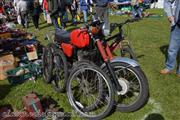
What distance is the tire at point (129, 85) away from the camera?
173 inches

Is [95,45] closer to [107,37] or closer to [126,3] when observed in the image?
[107,37]

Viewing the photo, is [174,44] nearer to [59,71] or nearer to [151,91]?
[151,91]

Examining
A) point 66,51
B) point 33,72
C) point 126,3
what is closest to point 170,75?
point 66,51

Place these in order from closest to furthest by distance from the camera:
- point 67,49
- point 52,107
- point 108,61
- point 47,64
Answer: point 108,61, point 52,107, point 67,49, point 47,64

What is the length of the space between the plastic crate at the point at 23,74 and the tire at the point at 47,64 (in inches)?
Result: 19.1

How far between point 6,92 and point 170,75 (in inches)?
158

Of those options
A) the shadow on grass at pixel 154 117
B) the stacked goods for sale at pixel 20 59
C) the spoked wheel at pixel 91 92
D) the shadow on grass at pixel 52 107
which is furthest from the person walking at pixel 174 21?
the stacked goods for sale at pixel 20 59

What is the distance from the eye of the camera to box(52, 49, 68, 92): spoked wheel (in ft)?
16.9

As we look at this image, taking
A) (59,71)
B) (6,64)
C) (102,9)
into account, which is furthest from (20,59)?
(102,9)

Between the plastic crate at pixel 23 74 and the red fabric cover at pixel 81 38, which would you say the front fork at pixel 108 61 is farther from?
the plastic crate at pixel 23 74

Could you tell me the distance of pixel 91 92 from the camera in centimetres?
484

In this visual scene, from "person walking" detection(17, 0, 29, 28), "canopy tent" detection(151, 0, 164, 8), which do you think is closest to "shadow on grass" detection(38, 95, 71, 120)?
"person walking" detection(17, 0, 29, 28)

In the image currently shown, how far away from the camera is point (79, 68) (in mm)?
4488

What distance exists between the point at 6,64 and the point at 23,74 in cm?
78
